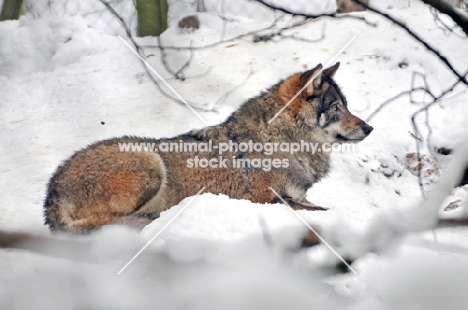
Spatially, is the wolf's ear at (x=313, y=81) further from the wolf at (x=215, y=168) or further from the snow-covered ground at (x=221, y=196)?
the snow-covered ground at (x=221, y=196)

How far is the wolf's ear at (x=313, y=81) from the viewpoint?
16.4 ft

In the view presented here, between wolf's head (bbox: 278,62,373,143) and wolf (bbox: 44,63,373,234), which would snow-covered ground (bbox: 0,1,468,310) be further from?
wolf's head (bbox: 278,62,373,143)

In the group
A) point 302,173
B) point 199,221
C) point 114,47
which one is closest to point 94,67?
point 114,47

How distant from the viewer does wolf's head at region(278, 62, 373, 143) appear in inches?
199

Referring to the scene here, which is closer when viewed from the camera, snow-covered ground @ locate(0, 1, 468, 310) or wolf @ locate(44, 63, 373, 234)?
snow-covered ground @ locate(0, 1, 468, 310)

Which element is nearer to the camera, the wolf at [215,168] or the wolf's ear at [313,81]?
the wolf at [215,168]

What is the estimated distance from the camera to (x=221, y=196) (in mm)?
3447

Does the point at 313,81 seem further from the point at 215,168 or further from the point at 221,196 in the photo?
the point at 221,196

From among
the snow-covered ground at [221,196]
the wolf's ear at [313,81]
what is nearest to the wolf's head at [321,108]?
the wolf's ear at [313,81]

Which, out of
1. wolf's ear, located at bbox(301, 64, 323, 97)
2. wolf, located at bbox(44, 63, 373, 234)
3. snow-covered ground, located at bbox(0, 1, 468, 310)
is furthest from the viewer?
wolf's ear, located at bbox(301, 64, 323, 97)

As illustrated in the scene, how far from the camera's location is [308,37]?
8969 mm

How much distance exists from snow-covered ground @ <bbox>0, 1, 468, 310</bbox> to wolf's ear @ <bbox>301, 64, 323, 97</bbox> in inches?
43.5

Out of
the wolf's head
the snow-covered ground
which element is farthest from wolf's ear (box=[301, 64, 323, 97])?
the snow-covered ground

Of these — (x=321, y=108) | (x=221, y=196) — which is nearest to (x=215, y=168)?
(x=321, y=108)
